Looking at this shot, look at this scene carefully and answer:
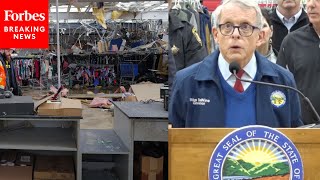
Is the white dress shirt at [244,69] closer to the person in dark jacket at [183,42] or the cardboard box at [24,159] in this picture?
the person in dark jacket at [183,42]

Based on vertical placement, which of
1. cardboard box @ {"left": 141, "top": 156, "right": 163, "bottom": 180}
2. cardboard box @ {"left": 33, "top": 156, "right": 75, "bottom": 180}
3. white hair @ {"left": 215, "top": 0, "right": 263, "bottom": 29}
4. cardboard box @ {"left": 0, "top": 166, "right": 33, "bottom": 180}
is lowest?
cardboard box @ {"left": 0, "top": 166, "right": 33, "bottom": 180}

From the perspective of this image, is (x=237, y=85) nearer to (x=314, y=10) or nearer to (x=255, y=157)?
(x=255, y=157)

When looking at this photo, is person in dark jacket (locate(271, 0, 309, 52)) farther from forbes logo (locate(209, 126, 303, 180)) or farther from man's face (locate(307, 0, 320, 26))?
forbes logo (locate(209, 126, 303, 180))

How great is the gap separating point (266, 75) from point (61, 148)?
1684 millimetres

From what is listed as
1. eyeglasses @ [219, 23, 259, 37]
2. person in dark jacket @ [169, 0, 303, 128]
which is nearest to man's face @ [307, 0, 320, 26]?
person in dark jacket @ [169, 0, 303, 128]

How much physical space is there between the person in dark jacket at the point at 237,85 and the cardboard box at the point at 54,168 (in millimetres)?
1709

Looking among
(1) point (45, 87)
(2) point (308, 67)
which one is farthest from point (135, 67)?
(2) point (308, 67)

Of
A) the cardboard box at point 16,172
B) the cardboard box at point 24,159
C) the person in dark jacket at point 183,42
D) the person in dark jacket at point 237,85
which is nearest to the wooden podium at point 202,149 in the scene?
the person in dark jacket at point 237,85

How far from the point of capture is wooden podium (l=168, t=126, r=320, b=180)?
985mm

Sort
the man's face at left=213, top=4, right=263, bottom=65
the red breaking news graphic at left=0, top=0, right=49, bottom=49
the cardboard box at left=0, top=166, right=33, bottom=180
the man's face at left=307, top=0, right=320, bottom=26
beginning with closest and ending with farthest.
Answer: the man's face at left=213, top=4, right=263, bottom=65, the man's face at left=307, top=0, right=320, bottom=26, the red breaking news graphic at left=0, top=0, right=49, bottom=49, the cardboard box at left=0, top=166, right=33, bottom=180

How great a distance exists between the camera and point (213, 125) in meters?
1.29

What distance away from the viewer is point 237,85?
4.19 ft

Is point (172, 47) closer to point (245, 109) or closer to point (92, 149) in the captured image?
point (92, 149)

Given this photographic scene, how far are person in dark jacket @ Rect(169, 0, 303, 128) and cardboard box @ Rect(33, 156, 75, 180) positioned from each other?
5.61ft
